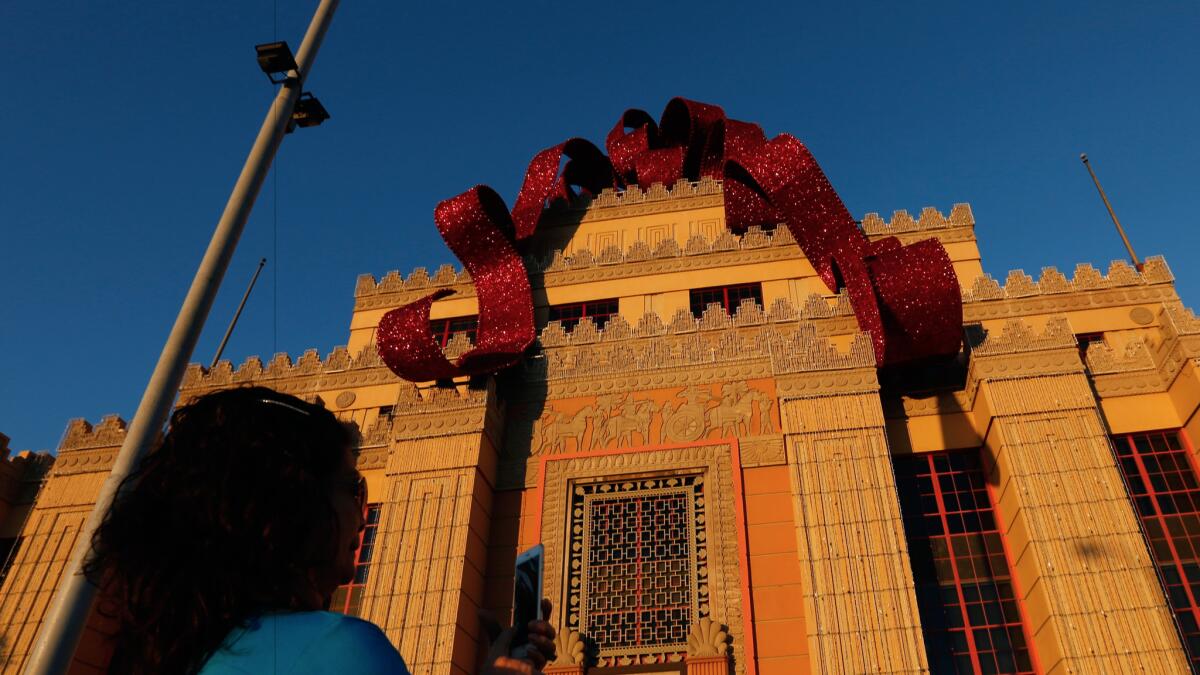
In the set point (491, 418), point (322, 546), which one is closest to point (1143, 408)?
point (491, 418)

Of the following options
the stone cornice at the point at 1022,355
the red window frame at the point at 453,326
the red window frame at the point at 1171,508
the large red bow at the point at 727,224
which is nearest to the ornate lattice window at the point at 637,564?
the large red bow at the point at 727,224

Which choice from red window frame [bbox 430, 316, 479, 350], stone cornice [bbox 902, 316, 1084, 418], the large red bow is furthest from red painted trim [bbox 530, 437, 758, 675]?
red window frame [bbox 430, 316, 479, 350]

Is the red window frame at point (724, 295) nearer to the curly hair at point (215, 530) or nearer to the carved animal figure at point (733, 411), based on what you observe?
the carved animal figure at point (733, 411)

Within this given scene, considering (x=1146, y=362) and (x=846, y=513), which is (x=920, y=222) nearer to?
(x=1146, y=362)

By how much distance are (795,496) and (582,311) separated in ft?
24.5

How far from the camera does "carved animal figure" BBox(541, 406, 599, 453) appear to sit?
13875 mm

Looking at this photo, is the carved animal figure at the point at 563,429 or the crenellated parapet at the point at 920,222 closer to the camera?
the carved animal figure at the point at 563,429

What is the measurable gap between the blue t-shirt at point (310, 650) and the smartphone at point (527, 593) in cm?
96

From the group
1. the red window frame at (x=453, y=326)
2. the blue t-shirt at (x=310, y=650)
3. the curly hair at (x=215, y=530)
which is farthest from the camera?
the red window frame at (x=453, y=326)

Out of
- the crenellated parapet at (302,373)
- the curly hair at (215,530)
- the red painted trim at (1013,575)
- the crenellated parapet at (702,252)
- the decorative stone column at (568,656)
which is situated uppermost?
the crenellated parapet at (702,252)

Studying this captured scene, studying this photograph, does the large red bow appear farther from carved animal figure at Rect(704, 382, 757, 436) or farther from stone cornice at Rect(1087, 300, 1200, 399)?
stone cornice at Rect(1087, 300, 1200, 399)

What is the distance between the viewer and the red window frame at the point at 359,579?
13.4 m

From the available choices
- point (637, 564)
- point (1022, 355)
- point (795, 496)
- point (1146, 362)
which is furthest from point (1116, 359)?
point (637, 564)

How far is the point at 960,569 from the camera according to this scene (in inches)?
484
